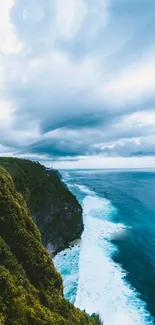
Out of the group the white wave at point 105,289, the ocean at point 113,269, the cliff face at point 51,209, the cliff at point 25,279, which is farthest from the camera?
the cliff face at point 51,209

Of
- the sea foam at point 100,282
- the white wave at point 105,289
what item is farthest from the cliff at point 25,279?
the sea foam at point 100,282

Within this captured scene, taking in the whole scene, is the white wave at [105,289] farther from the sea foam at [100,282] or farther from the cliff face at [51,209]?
the cliff face at [51,209]

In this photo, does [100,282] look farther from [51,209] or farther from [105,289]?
[51,209]

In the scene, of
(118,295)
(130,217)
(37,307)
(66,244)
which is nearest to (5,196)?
(37,307)

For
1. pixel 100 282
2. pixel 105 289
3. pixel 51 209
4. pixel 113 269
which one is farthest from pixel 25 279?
pixel 51 209

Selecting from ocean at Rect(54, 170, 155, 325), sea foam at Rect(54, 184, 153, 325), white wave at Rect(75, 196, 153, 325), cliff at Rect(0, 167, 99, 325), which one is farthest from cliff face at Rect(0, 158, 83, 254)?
cliff at Rect(0, 167, 99, 325)

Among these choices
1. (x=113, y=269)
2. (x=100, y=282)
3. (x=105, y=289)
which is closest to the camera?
(x=105, y=289)
